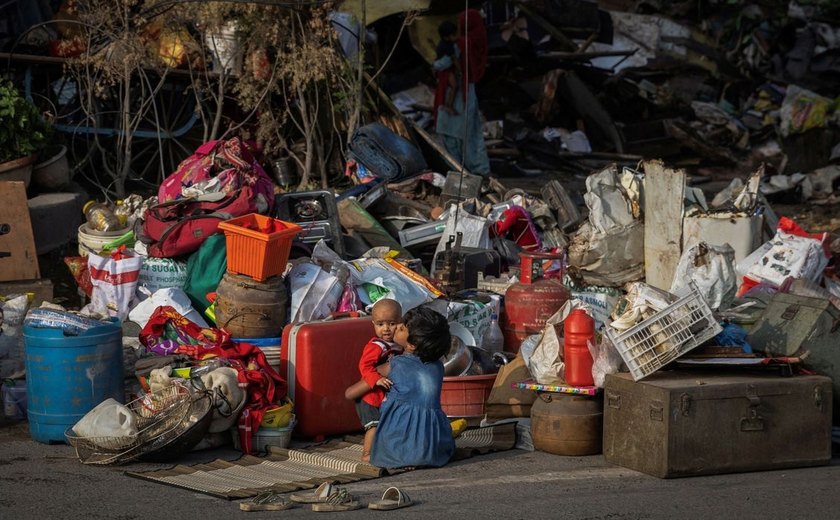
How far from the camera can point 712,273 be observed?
331 inches

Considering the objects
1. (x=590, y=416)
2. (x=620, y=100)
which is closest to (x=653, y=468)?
(x=590, y=416)

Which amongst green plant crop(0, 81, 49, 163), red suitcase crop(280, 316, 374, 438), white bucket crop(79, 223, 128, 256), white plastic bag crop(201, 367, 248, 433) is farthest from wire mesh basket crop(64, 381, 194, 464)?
green plant crop(0, 81, 49, 163)

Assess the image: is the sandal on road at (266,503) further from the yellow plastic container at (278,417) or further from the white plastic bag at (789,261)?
the white plastic bag at (789,261)

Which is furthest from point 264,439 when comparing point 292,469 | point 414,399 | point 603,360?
point 603,360

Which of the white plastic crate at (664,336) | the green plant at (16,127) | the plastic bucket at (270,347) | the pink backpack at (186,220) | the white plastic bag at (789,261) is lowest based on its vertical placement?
the plastic bucket at (270,347)

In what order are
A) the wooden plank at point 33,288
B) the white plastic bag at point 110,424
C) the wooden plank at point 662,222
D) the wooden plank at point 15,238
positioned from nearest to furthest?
the white plastic bag at point 110,424
the wooden plank at point 33,288
the wooden plank at point 15,238
the wooden plank at point 662,222

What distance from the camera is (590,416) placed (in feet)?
21.6

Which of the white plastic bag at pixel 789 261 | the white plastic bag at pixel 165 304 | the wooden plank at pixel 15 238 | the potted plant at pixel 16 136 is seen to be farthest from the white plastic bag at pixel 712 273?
the potted plant at pixel 16 136

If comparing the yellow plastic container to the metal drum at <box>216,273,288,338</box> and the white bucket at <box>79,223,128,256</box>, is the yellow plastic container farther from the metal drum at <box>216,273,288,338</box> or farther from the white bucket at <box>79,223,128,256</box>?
the white bucket at <box>79,223,128,256</box>

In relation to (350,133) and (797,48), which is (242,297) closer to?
(350,133)

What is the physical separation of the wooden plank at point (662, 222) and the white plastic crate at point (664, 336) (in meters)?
3.29

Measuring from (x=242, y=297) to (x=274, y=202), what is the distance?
7.46ft

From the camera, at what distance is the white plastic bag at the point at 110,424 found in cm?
609

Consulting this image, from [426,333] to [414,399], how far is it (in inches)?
14.9
